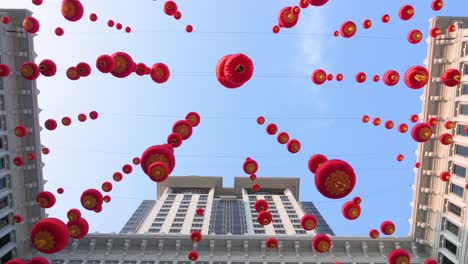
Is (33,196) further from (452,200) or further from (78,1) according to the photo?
(452,200)

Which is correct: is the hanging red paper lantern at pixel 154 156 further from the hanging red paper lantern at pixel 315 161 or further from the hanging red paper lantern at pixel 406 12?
the hanging red paper lantern at pixel 406 12

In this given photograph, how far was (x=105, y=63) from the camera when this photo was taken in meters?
12.1

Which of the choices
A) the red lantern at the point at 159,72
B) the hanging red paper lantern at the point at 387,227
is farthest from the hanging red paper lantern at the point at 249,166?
the hanging red paper lantern at the point at 387,227

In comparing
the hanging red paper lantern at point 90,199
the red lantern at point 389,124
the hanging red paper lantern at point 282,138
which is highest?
the red lantern at point 389,124

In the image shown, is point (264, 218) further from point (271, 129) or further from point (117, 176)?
point (117, 176)

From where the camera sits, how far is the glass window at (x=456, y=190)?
2227 cm

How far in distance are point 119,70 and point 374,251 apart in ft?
83.1

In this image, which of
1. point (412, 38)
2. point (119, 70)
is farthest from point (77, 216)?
point (412, 38)

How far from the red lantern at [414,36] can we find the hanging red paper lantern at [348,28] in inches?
101

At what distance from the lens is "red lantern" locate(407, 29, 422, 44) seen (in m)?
14.6

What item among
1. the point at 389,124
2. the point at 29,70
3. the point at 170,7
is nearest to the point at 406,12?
the point at 389,124

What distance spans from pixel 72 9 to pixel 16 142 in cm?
1512

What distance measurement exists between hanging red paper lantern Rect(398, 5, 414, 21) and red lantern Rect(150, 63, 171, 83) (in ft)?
32.9

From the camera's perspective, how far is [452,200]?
22688mm
